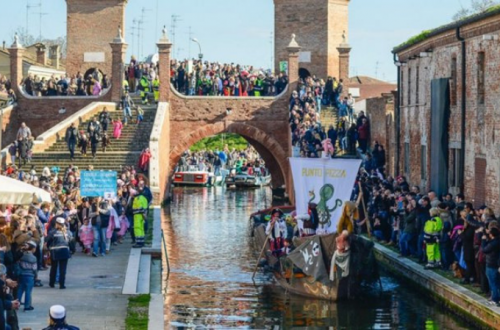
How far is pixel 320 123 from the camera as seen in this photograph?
5184cm

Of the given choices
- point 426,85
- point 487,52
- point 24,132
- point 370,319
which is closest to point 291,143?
point 24,132

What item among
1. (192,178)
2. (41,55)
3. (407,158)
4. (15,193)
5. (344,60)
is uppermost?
(41,55)

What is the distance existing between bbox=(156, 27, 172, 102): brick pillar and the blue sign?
24.7 metres

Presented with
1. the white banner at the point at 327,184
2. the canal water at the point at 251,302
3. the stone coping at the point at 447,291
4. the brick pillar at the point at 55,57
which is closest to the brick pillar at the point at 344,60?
the canal water at the point at 251,302

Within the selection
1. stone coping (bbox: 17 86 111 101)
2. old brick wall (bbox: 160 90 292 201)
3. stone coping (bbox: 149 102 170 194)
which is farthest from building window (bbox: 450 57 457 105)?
stone coping (bbox: 17 86 111 101)

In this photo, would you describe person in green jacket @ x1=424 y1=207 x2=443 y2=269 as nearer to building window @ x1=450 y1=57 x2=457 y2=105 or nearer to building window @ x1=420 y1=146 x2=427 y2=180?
building window @ x1=450 y1=57 x2=457 y2=105

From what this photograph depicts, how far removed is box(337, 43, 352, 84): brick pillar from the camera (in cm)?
5912

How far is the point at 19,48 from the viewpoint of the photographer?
57.4 m

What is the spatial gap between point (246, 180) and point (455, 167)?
37935mm

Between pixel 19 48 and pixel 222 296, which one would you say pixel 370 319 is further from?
pixel 19 48

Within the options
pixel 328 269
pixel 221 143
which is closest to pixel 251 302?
pixel 328 269

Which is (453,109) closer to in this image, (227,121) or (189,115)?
(227,121)

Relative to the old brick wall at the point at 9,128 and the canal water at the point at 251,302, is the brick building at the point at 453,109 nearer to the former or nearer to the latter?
the canal water at the point at 251,302

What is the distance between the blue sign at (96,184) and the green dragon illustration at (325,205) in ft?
17.8
